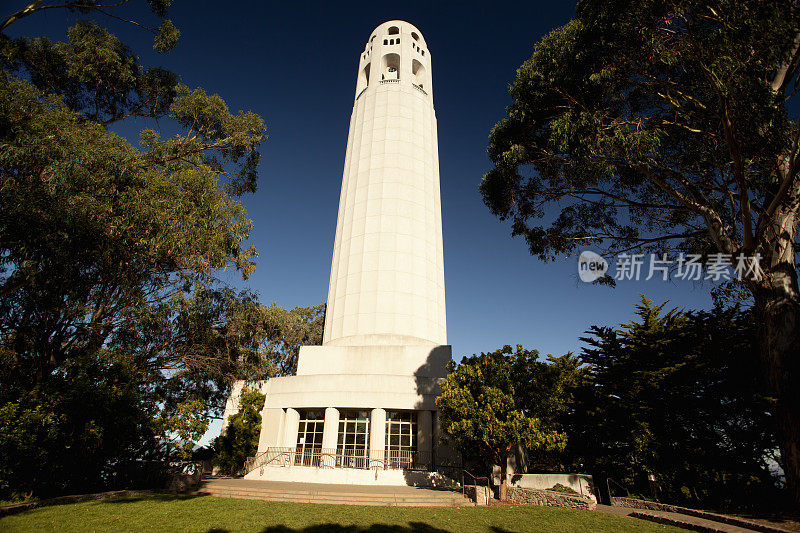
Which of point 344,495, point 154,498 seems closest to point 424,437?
point 344,495

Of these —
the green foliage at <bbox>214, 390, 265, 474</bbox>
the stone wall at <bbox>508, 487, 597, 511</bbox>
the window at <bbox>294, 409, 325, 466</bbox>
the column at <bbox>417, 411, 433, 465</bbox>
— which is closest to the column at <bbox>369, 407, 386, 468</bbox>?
the column at <bbox>417, 411, 433, 465</bbox>

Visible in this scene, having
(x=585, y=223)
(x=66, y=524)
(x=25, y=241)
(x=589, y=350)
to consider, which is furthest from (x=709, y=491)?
(x=25, y=241)

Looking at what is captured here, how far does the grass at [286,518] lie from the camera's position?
9.98 metres

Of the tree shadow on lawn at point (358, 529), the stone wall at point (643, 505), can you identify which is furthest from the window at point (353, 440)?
the stone wall at point (643, 505)

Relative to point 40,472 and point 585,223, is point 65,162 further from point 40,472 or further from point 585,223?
point 585,223

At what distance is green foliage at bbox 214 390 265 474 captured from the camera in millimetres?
22391

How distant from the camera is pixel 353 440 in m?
21.1

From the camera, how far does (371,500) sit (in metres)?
14.5

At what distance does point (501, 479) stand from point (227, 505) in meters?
10.2

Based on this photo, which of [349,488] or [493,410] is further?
[349,488]

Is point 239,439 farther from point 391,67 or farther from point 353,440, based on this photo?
point 391,67

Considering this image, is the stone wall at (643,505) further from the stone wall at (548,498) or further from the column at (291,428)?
the column at (291,428)

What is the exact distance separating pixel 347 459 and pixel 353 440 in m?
0.95

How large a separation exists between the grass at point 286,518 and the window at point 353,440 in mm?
6712
